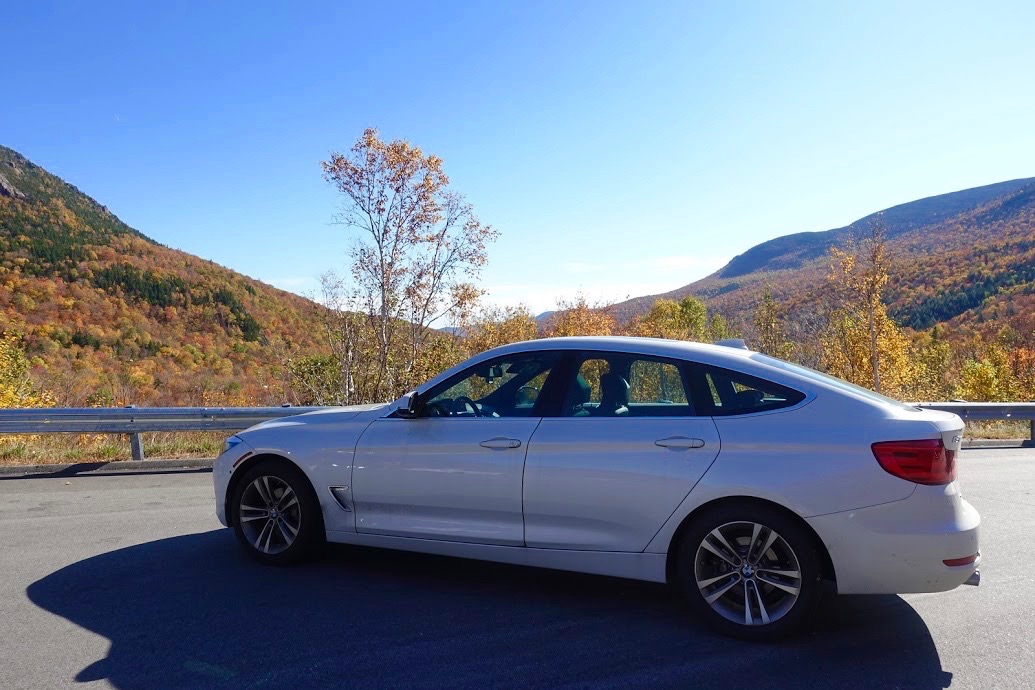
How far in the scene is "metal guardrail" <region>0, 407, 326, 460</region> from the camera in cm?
970

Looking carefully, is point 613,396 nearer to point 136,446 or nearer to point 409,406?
point 409,406

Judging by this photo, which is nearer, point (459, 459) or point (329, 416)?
point (459, 459)

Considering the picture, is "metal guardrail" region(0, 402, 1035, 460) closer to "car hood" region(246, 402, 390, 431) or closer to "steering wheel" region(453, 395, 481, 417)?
"car hood" region(246, 402, 390, 431)

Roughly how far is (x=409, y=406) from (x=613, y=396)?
1.32 m

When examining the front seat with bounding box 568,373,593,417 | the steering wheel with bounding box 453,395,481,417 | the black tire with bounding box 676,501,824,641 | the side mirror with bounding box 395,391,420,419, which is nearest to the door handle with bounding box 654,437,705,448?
the black tire with bounding box 676,501,824,641

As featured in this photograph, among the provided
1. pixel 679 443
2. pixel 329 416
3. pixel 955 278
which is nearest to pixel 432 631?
pixel 679 443

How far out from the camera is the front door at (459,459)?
4.47 m

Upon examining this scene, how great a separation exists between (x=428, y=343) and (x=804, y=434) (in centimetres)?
1781

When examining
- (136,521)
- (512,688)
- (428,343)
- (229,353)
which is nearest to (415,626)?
(512,688)

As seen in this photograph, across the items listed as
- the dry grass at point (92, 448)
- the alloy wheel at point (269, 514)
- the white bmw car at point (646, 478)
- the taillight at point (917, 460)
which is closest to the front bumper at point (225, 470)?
the white bmw car at point (646, 478)

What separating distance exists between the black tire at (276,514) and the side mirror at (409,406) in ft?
2.80

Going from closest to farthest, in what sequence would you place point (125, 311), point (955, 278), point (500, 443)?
point (500, 443)
point (125, 311)
point (955, 278)

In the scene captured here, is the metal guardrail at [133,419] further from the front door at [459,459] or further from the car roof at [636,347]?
the car roof at [636,347]

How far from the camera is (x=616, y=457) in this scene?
4.19m
